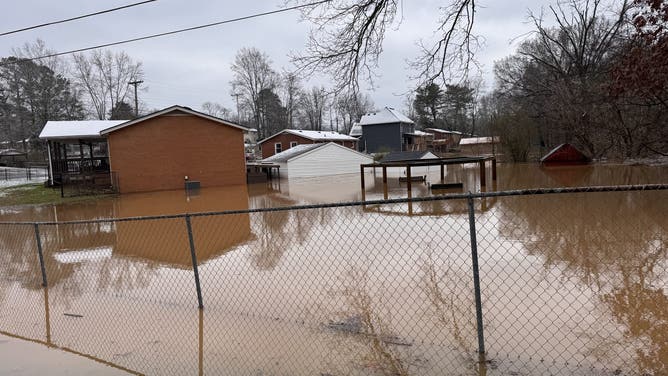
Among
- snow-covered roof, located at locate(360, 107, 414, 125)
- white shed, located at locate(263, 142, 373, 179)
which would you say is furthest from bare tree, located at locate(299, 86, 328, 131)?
white shed, located at locate(263, 142, 373, 179)

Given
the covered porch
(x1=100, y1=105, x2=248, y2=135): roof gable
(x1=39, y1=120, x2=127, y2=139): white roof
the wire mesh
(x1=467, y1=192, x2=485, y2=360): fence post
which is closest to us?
(x1=467, y1=192, x2=485, y2=360): fence post

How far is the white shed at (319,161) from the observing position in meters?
31.5

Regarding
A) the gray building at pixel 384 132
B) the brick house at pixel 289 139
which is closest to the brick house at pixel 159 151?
the brick house at pixel 289 139

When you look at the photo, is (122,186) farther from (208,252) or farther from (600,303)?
(600,303)

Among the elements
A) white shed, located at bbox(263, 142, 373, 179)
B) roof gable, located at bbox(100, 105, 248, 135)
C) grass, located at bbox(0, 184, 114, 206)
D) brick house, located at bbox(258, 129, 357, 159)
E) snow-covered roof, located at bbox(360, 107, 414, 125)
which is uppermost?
snow-covered roof, located at bbox(360, 107, 414, 125)

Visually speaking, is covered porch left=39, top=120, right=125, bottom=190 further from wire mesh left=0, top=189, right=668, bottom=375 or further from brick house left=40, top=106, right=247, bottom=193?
wire mesh left=0, top=189, right=668, bottom=375

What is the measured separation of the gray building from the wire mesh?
4316 cm

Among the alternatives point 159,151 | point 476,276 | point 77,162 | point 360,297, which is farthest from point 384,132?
point 476,276

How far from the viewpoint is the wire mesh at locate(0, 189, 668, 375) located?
3826mm

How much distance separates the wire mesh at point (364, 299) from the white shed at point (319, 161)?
831 inches

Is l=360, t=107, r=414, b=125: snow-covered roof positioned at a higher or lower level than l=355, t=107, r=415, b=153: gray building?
higher

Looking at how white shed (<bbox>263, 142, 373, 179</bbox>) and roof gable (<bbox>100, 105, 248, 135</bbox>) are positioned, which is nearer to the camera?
roof gable (<bbox>100, 105, 248, 135</bbox>)

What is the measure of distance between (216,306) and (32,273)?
4.49m

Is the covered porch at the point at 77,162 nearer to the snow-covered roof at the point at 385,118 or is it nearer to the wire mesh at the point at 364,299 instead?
the wire mesh at the point at 364,299
